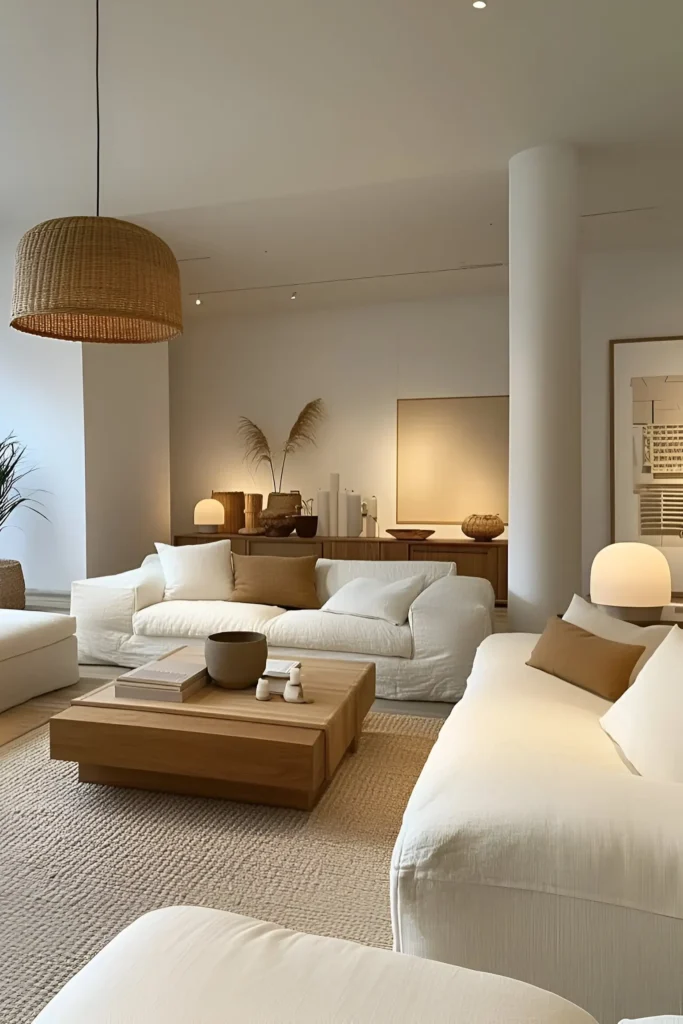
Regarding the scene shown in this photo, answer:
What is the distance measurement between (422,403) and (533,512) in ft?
10.1

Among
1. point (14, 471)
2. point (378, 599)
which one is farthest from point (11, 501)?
point (378, 599)

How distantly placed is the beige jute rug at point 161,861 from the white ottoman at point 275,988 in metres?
0.79

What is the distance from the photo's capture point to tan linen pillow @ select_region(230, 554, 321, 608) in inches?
182

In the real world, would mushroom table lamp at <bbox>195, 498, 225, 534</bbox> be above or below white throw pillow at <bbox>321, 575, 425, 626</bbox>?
above

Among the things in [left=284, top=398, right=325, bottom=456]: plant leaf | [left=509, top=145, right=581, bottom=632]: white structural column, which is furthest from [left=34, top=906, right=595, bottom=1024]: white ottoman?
[left=284, top=398, right=325, bottom=456]: plant leaf

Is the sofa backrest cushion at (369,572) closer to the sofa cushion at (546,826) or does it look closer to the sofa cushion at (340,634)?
the sofa cushion at (340,634)

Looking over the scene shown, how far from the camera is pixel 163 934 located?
1.14 meters

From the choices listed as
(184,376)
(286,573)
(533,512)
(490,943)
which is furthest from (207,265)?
(490,943)

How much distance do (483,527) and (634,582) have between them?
3.41m

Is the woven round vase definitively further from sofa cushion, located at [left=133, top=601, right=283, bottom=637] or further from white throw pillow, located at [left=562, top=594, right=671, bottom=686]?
white throw pillow, located at [left=562, top=594, right=671, bottom=686]

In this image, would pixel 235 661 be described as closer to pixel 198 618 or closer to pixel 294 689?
pixel 294 689

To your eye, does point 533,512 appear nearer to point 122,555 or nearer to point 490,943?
point 490,943

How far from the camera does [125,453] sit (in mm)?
6570

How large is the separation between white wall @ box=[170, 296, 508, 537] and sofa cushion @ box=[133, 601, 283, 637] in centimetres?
322
